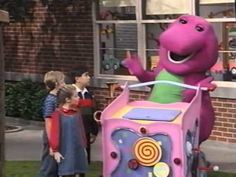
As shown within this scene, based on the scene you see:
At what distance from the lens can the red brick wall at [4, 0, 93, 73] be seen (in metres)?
13.4

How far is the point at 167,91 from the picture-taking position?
287 inches

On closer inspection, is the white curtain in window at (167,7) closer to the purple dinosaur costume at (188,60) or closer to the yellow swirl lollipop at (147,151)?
the purple dinosaur costume at (188,60)

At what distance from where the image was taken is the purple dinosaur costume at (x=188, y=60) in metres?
7.21

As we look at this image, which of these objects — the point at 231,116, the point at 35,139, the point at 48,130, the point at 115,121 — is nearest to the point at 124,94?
the point at 115,121

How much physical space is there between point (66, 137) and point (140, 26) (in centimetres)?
533

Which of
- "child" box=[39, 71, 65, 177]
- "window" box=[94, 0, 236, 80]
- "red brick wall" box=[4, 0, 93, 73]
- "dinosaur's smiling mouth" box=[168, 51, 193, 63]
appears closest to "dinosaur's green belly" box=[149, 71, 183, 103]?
"dinosaur's smiling mouth" box=[168, 51, 193, 63]

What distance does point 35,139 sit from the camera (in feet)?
40.4

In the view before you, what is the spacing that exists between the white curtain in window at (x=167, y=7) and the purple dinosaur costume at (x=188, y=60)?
4.11 metres

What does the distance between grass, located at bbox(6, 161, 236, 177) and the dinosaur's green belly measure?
1767 mm

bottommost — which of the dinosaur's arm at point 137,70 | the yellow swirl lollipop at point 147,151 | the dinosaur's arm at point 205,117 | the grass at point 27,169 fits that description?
the grass at point 27,169

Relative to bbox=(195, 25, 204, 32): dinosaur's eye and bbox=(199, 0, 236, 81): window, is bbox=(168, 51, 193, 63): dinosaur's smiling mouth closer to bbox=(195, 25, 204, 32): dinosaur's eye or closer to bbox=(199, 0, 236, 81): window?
bbox=(195, 25, 204, 32): dinosaur's eye

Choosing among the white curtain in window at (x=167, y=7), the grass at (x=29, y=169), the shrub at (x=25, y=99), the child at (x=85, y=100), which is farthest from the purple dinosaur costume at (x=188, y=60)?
the shrub at (x=25, y=99)

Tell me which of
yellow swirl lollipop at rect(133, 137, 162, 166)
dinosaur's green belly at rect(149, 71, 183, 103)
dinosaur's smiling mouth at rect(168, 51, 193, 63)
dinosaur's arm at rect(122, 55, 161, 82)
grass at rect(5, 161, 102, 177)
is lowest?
grass at rect(5, 161, 102, 177)

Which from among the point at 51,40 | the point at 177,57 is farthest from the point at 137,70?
the point at 51,40
